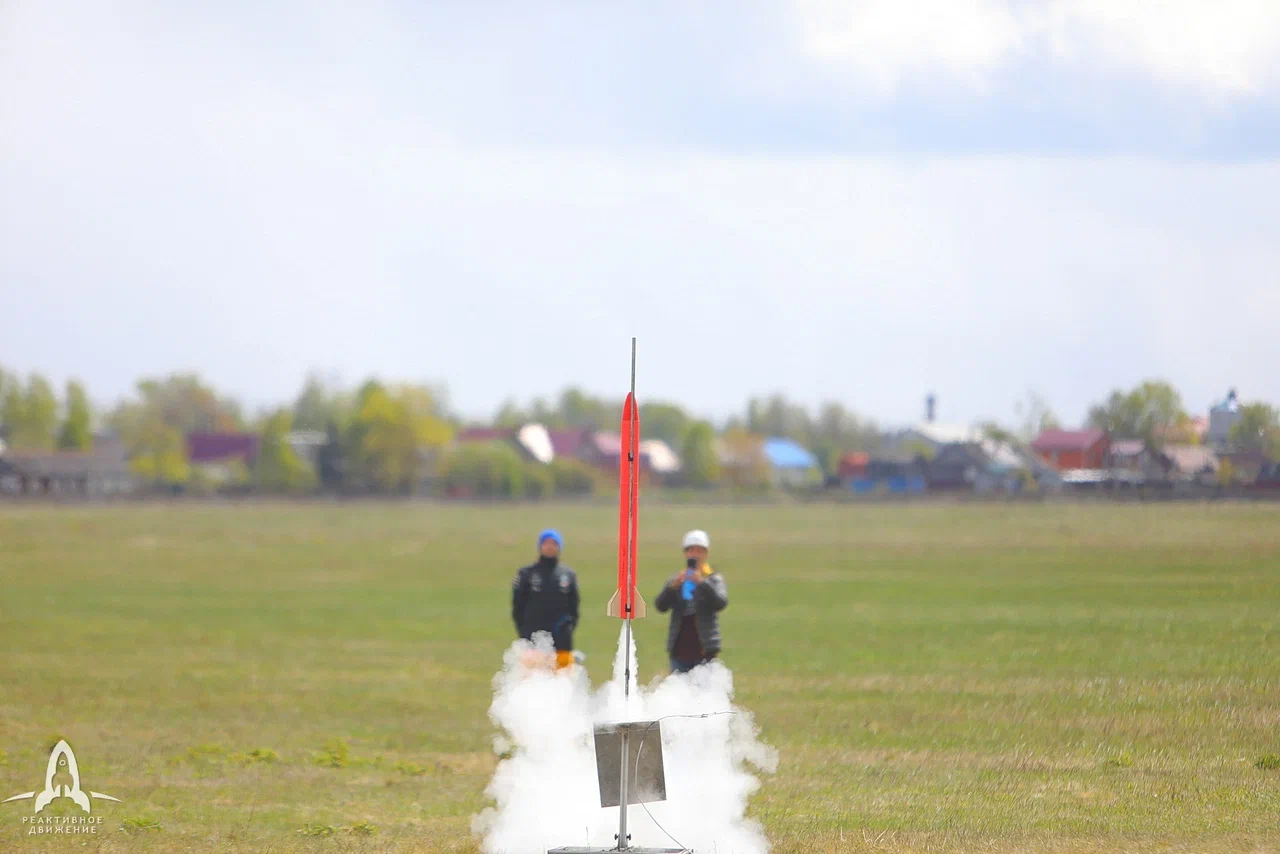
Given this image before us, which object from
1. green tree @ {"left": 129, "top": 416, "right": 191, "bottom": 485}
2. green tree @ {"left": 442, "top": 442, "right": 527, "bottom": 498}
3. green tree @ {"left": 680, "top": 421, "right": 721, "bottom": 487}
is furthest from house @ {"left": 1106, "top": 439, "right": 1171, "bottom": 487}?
green tree @ {"left": 129, "top": 416, "right": 191, "bottom": 485}

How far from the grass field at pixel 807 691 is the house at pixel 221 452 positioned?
4873 inches

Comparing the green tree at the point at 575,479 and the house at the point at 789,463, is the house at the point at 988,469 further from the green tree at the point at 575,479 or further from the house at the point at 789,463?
the house at the point at 789,463

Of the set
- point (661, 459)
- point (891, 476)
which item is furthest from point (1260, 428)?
point (661, 459)

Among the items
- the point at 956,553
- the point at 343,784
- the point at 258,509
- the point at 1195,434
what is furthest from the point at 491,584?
the point at 258,509

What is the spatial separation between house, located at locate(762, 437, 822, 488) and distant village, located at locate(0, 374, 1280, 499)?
0.38 m

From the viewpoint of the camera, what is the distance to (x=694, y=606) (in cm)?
1639

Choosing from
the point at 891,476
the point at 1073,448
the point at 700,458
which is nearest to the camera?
the point at 1073,448

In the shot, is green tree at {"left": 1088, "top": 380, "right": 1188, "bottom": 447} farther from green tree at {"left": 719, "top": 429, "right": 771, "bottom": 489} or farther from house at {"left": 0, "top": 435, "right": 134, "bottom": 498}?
house at {"left": 0, "top": 435, "right": 134, "bottom": 498}

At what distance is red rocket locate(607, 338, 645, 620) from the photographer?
12.6 meters

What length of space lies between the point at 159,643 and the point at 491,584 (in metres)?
19.1

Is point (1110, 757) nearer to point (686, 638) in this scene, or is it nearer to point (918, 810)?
point (918, 810)

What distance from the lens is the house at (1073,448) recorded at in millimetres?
29641

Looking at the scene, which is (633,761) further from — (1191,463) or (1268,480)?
(1191,463)

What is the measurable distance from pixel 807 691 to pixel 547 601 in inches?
379
